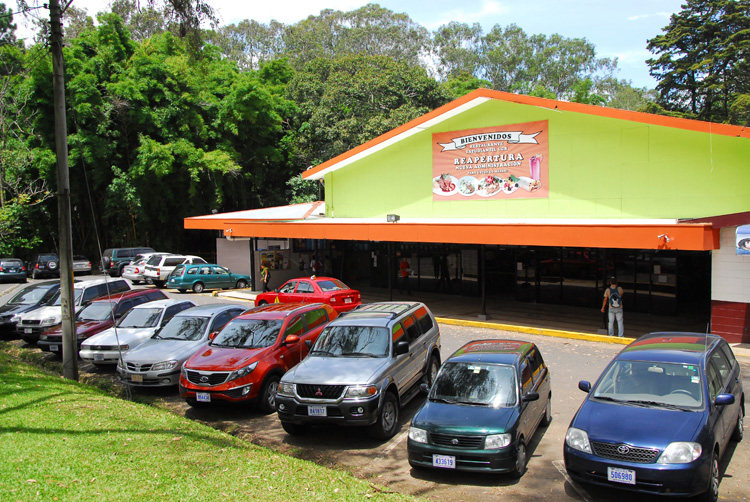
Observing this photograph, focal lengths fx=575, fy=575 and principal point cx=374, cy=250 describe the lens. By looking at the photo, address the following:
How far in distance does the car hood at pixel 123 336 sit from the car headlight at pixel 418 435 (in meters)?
8.06

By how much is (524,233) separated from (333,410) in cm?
982

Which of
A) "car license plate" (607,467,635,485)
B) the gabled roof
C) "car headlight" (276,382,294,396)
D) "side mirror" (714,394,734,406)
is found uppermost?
the gabled roof

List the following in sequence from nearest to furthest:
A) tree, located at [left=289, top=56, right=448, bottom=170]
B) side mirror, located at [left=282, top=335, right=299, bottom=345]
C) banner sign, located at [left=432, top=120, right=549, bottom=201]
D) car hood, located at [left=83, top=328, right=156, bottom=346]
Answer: side mirror, located at [left=282, top=335, right=299, bottom=345] < car hood, located at [left=83, top=328, right=156, bottom=346] < banner sign, located at [left=432, top=120, right=549, bottom=201] < tree, located at [left=289, top=56, right=448, bottom=170]

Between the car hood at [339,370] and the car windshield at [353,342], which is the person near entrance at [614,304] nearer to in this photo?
the car windshield at [353,342]

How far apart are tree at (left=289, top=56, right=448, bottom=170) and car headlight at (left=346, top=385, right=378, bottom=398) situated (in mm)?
32782

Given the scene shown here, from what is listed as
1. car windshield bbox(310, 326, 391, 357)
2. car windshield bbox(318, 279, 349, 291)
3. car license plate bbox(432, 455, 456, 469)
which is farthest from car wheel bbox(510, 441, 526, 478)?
car windshield bbox(318, 279, 349, 291)

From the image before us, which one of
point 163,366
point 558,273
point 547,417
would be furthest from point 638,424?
point 558,273

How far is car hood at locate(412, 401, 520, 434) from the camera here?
7223mm

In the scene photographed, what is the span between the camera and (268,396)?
10.2 meters

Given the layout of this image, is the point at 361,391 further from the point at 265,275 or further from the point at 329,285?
the point at 265,275

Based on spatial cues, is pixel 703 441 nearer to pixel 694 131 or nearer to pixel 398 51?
pixel 694 131

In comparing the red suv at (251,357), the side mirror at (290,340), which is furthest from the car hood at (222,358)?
the side mirror at (290,340)

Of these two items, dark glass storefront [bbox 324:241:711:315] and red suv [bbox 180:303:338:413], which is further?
dark glass storefront [bbox 324:241:711:315]

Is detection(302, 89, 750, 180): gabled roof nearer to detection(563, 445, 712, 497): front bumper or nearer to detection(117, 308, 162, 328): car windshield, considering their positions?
detection(117, 308, 162, 328): car windshield
